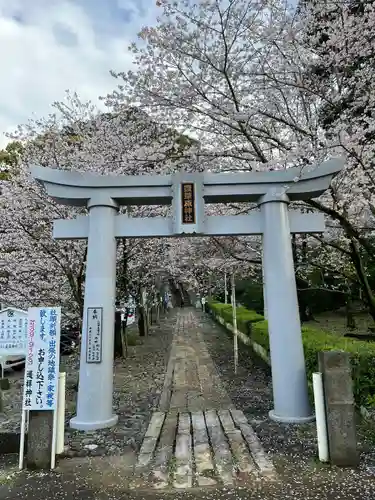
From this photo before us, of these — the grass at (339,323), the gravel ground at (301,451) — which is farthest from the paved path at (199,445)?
the grass at (339,323)

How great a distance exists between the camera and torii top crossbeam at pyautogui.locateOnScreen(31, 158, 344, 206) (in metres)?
6.83

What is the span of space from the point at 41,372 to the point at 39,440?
2.70ft

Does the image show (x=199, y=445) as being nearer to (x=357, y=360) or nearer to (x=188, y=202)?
(x=357, y=360)

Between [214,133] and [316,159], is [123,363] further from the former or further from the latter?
[316,159]

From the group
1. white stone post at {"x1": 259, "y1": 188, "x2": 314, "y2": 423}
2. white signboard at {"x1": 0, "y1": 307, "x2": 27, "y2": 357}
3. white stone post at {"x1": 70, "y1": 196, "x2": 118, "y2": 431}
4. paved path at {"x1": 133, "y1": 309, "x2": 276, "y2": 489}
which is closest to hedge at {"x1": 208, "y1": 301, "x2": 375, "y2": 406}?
white stone post at {"x1": 259, "y1": 188, "x2": 314, "y2": 423}

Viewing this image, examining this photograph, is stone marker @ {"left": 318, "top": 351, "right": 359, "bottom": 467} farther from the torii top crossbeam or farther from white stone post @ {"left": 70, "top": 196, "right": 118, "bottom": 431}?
white stone post @ {"left": 70, "top": 196, "right": 118, "bottom": 431}

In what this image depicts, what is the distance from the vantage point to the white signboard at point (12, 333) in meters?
5.91

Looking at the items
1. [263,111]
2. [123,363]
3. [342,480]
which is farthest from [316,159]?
[123,363]

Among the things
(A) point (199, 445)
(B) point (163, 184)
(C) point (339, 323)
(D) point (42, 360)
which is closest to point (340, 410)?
(A) point (199, 445)

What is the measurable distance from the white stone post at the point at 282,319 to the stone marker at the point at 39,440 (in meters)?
3.58

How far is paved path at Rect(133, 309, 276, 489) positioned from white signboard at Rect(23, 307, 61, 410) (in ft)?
4.87

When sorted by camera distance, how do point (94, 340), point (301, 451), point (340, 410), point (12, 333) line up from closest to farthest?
point (340, 410) → point (301, 451) → point (12, 333) → point (94, 340)

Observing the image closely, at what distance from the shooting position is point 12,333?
5.98 metres

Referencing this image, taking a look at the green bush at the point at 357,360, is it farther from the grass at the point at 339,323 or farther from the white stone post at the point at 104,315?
the grass at the point at 339,323
